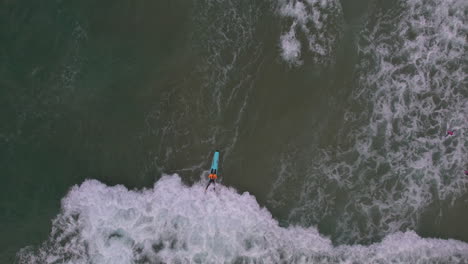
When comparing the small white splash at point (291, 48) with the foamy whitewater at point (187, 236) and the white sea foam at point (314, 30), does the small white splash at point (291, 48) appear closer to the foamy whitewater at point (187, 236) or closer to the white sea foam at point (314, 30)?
the white sea foam at point (314, 30)

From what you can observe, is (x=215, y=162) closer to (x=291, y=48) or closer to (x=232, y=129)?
(x=232, y=129)

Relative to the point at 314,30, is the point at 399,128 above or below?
below

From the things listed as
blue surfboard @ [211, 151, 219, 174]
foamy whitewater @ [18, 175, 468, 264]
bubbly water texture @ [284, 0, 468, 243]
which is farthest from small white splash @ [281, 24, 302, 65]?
foamy whitewater @ [18, 175, 468, 264]

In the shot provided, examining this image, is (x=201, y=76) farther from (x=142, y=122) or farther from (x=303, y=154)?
(x=303, y=154)

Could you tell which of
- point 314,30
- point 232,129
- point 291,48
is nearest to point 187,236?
point 232,129

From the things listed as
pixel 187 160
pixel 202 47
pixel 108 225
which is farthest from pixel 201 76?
pixel 108 225

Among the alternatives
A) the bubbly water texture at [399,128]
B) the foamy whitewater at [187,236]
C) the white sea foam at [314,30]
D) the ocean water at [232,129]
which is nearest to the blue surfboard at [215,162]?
the ocean water at [232,129]
